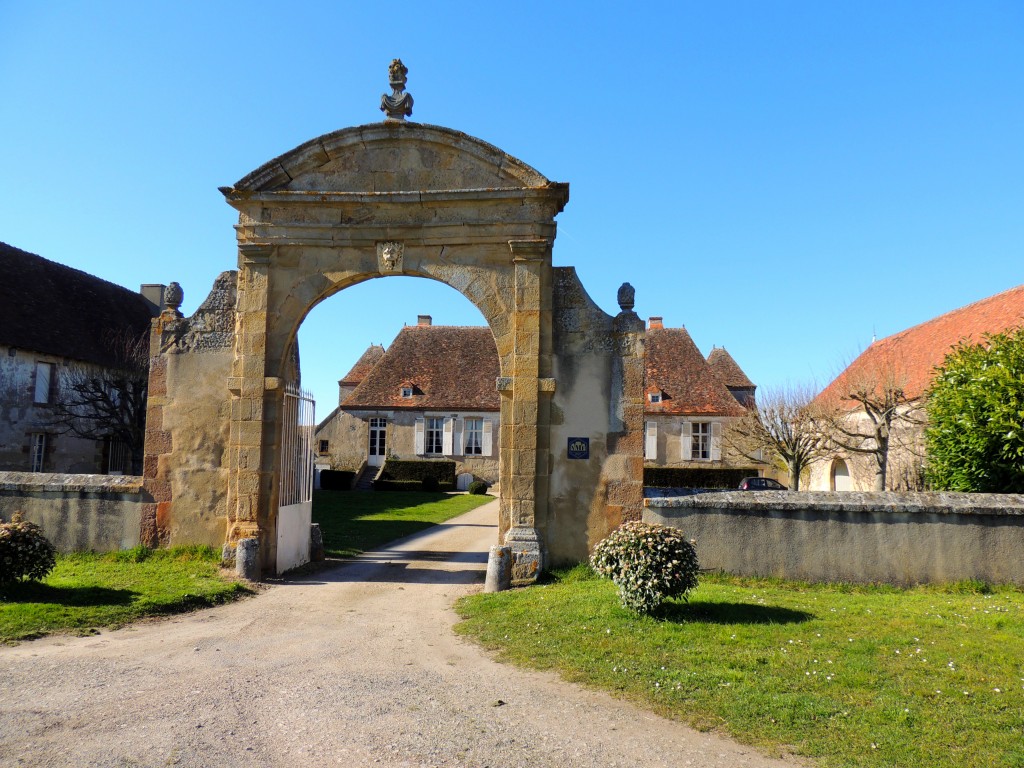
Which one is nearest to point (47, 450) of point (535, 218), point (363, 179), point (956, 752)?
point (363, 179)

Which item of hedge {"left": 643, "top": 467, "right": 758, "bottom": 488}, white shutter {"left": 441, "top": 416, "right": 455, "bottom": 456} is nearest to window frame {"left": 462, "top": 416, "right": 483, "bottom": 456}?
white shutter {"left": 441, "top": 416, "right": 455, "bottom": 456}

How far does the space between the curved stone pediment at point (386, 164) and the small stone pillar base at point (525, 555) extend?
414 centimetres

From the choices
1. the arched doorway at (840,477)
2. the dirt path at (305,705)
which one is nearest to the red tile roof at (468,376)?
the arched doorway at (840,477)

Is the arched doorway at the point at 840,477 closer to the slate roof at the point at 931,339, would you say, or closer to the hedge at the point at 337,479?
the slate roof at the point at 931,339

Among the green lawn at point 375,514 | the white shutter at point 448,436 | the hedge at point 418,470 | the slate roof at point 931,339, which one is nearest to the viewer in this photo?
the green lawn at point 375,514

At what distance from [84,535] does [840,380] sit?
21.6 meters

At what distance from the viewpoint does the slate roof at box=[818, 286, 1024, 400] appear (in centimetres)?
1788

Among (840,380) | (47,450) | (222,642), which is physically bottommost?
(222,642)

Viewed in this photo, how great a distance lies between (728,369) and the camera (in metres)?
32.8

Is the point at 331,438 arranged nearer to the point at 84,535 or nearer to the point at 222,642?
the point at 84,535

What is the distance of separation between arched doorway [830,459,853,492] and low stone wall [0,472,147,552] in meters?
20.7

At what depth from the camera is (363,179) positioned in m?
8.82

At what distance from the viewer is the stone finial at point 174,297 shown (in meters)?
8.92

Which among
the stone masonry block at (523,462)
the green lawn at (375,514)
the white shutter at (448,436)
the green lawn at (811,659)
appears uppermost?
the white shutter at (448,436)
